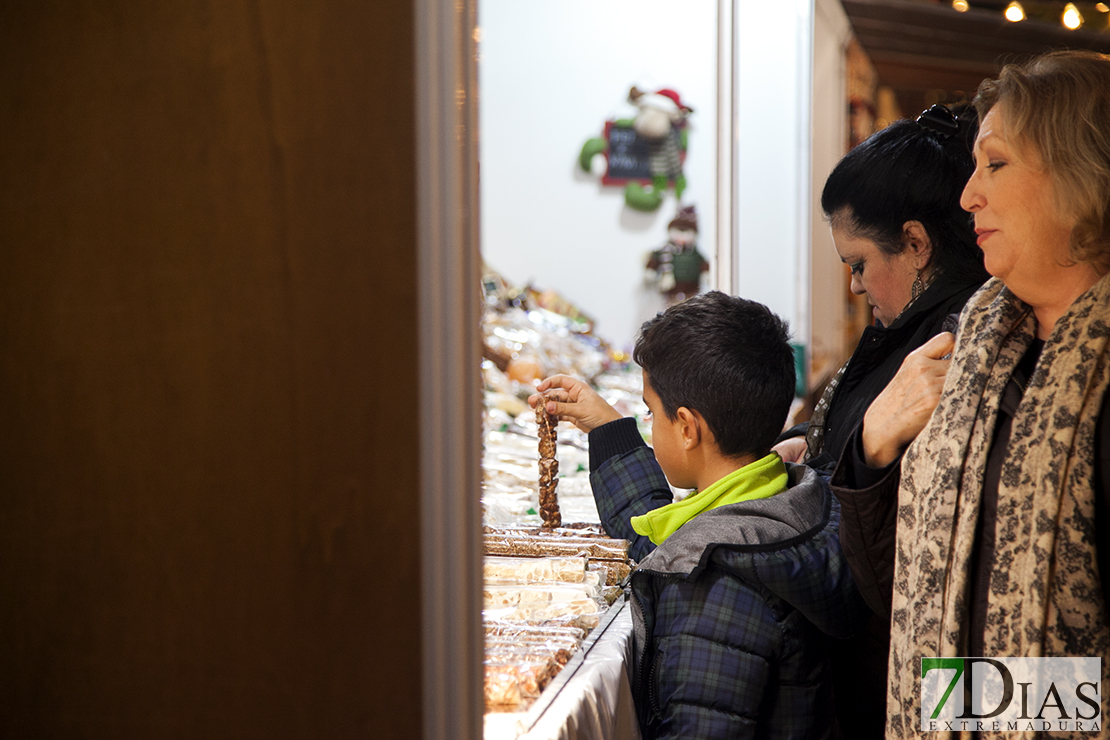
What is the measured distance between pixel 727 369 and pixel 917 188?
53 centimetres

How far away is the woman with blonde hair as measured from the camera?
38.2 inches

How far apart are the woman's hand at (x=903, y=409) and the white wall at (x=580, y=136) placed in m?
3.47

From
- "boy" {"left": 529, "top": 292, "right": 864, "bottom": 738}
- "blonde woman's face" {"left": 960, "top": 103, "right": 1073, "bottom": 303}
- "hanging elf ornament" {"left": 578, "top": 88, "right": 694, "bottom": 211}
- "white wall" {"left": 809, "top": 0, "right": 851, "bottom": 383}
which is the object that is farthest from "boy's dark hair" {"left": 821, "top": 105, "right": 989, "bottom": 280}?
"white wall" {"left": 809, "top": 0, "right": 851, "bottom": 383}

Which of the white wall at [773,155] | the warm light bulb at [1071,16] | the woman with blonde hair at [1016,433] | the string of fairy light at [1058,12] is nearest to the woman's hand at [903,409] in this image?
the woman with blonde hair at [1016,433]

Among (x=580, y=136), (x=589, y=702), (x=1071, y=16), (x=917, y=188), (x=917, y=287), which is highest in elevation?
(x=1071, y=16)

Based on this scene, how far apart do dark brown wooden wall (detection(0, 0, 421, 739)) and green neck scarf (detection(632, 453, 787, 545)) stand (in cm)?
67

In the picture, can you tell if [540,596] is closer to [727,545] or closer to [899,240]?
[727,545]

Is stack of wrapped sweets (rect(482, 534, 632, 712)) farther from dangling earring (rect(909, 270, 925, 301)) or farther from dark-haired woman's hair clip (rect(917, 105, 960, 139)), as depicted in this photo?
dark-haired woman's hair clip (rect(917, 105, 960, 139))

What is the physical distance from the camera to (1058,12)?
6.00 meters

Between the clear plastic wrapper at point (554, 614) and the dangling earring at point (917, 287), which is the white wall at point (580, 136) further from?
the clear plastic wrapper at point (554, 614)

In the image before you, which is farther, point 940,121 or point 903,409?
point 940,121

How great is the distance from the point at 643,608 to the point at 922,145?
96cm

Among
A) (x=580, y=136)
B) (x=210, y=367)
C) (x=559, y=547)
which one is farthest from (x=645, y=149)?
(x=210, y=367)

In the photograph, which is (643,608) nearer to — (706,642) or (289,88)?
(706,642)
